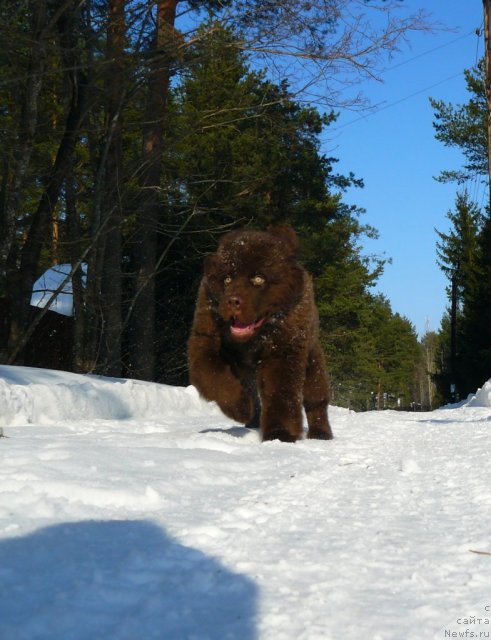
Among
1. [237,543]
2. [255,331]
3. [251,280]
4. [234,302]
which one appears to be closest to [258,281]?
[251,280]

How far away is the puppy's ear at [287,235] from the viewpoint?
5992mm

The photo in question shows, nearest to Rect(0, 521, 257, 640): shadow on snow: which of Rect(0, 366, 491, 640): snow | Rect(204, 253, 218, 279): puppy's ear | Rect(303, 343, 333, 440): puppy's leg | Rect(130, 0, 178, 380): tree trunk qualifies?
Rect(0, 366, 491, 640): snow

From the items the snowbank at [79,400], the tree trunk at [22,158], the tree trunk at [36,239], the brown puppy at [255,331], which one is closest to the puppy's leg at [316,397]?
the brown puppy at [255,331]

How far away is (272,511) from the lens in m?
3.21

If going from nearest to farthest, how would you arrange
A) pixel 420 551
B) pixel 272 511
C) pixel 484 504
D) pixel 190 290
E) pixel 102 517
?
1. pixel 420 551
2. pixel 102 517
3. pixel 272 511
4. pixel 484 504
5. pixel 190 290

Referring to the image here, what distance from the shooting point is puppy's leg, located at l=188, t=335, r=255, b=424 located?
573 cm

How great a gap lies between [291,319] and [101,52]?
7.58 m

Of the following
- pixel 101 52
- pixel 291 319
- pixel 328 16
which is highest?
pixel 328 16

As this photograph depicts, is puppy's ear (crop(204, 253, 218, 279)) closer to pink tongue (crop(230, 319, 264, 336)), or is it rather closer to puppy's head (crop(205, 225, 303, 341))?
puppy's head (crop(205, 225, 303, 341))

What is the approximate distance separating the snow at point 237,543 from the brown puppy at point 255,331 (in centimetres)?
58

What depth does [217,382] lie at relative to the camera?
18.8 ft

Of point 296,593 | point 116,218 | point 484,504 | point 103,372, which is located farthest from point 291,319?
point 103,372

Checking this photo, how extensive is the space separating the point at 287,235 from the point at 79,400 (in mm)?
3647

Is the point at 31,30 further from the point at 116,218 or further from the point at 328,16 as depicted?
the point at 328,16
